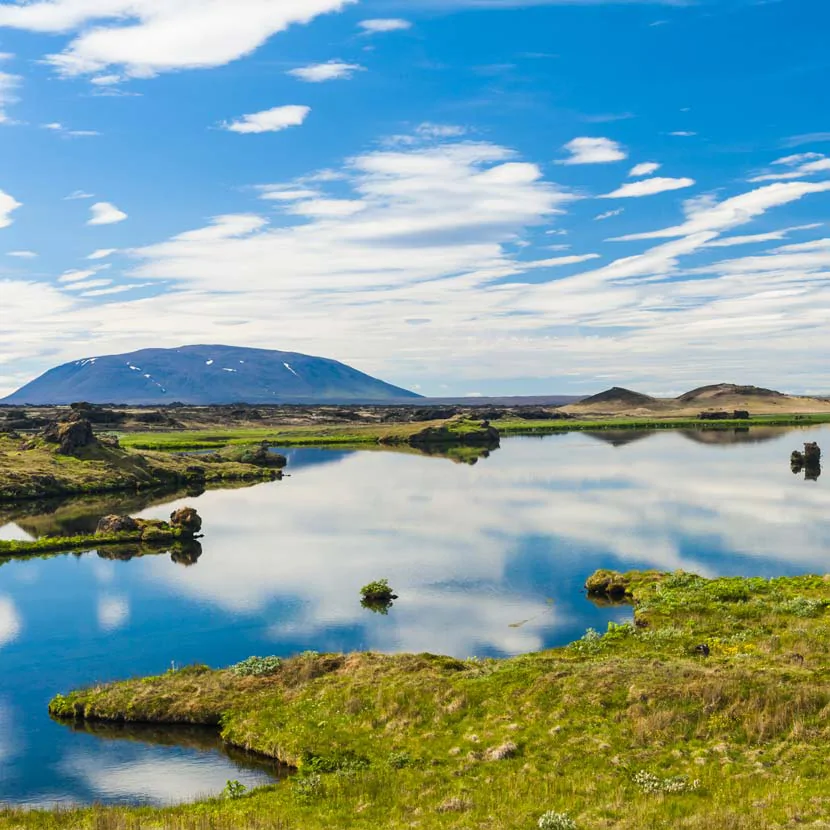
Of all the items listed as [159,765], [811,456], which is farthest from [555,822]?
[811,456]

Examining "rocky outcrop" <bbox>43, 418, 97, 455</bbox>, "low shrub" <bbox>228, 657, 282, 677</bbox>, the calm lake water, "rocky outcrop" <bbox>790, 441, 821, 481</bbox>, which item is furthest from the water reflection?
"rocky outcrop" <bbox>790, 441, 821, 481</bbox>

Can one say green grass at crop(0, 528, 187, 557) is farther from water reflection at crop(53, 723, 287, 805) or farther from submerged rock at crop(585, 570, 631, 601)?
water reflection at crop(53, 723, 287, 805)

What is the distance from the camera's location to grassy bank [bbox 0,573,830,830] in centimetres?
1986

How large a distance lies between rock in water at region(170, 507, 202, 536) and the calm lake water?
6.75 feet

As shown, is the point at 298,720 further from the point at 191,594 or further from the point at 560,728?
the point at 191,594

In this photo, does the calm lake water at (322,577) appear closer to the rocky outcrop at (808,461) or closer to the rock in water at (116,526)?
the rock in water at (116,526)

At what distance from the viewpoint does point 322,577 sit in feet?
181

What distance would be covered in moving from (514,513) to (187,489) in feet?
171

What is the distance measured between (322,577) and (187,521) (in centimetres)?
2304

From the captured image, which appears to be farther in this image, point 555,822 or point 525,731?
point 525,731

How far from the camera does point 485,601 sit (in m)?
47.3

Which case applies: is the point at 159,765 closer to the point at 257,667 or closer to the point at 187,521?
the point at 257,667

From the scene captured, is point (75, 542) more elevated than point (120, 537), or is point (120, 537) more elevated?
point (120, 537)

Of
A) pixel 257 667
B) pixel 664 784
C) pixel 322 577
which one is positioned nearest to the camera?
pixel 664 784
